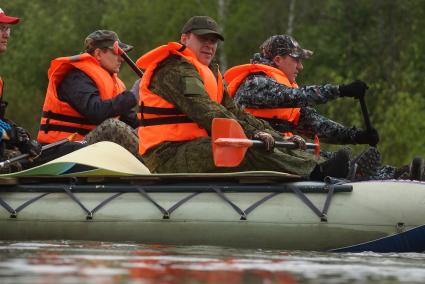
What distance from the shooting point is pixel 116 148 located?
8.65 metres

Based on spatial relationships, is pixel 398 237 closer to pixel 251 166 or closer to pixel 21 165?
pixel 251 166

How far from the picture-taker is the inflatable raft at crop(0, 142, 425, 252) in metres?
8.02

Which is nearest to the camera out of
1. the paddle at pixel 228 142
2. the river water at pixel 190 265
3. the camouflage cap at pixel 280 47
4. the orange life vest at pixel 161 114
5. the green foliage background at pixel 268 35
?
the river water at pixel 190 265

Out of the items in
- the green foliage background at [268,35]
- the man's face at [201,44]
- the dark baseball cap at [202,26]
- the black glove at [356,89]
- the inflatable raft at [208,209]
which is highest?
the green foliage background at [268,35]

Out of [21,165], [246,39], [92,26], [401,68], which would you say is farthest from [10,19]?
[92,26]

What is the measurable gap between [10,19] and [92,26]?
19.8 meters

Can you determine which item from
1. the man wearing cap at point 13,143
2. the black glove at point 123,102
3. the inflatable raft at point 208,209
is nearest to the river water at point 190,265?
the inflatable raft at point 208,209

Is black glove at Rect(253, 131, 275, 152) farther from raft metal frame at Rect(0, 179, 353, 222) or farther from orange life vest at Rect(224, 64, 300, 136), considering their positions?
orange life vest at Rect(224, 64, 300, 136)

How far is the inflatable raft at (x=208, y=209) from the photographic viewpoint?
8.02 m

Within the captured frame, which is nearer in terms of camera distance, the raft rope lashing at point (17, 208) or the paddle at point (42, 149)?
the raft rope lashing at point (17, 208)

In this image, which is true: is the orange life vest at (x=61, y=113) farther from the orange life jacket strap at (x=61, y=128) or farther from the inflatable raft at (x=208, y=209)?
the inflatable raft at (x=208, y=209)

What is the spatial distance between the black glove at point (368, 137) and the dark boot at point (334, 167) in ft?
3.51

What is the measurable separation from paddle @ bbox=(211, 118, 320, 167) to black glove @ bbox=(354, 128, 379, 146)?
1452 mm

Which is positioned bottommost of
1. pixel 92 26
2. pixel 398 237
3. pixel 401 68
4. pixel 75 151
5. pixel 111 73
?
pixel 398 237
